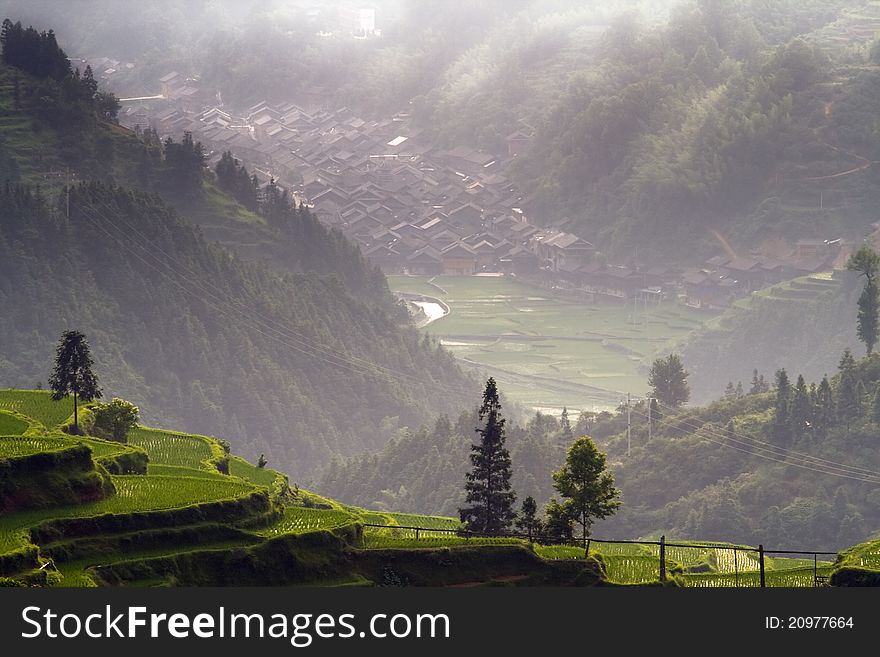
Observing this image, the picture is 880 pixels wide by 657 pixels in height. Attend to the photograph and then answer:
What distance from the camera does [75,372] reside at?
56.6 m

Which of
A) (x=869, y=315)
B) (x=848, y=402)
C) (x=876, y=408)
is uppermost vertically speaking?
(x=869, y=315)

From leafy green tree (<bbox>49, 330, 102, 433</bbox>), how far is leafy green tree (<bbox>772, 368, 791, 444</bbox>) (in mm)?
35534

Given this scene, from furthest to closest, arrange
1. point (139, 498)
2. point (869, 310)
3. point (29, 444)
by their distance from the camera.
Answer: point (869, 310) < point (139, 498) < point (29, 444)

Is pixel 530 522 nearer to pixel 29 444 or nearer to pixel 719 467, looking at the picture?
pixel 29 444

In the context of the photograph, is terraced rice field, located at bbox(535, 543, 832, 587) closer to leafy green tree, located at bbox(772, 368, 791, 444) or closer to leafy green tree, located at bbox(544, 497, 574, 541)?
leafy green tree, located at bbox(544, 497, 574, 541)

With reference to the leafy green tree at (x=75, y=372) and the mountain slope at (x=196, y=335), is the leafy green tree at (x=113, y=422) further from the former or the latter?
the mountain slope at (x=196, y=335)

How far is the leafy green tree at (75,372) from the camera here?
185 ft

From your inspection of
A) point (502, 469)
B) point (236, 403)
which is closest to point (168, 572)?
point (502, 469)

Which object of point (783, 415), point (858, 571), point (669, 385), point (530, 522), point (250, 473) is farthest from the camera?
point (669, 385)

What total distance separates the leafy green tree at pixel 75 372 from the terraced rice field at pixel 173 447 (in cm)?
258

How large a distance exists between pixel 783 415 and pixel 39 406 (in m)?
36.9

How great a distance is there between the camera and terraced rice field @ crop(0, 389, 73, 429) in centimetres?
5778

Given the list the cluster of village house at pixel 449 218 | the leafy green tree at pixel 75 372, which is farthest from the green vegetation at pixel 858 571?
the cluster of village house at pixel 449 218

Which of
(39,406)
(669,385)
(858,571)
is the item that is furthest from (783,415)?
(858,571)
